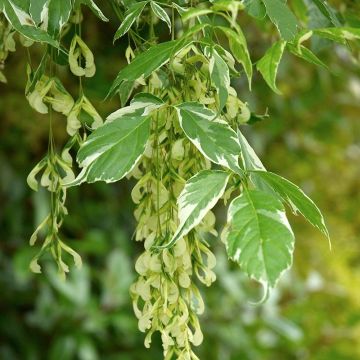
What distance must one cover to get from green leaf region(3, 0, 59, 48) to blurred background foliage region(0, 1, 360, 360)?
2.63 feet

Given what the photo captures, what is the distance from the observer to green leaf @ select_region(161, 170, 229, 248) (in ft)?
Result: 1.59

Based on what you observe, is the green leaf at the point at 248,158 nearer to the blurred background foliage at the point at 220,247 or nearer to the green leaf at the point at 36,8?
the green leaf at the point at 36,8

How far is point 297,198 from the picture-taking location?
530 mm

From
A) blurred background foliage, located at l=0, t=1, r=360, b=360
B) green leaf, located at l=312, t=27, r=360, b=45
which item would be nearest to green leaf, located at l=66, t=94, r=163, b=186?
green leaf, located at l=312, t=27, r=360, b=45

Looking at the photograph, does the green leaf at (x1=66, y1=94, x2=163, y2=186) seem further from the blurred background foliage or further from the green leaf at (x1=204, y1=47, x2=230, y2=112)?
the blurred background foliage

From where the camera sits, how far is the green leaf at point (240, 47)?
0.48 meters

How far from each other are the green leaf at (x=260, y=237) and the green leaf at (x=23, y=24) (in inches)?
7.6

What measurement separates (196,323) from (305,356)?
4.78 ft

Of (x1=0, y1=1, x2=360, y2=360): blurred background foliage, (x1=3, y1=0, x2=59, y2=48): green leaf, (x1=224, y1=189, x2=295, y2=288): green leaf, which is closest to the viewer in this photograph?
(x1=224, y1=189, x2=295, y2=288): green leaf

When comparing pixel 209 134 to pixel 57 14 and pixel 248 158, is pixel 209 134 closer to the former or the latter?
pixel 248 158

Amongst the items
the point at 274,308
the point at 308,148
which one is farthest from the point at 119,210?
the point at 308,148

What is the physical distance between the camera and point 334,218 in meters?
2.08

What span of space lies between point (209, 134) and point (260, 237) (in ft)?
0.30

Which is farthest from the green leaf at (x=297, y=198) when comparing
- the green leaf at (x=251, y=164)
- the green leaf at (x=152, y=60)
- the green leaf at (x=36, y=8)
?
the green leaf at (x=36, y=8)
